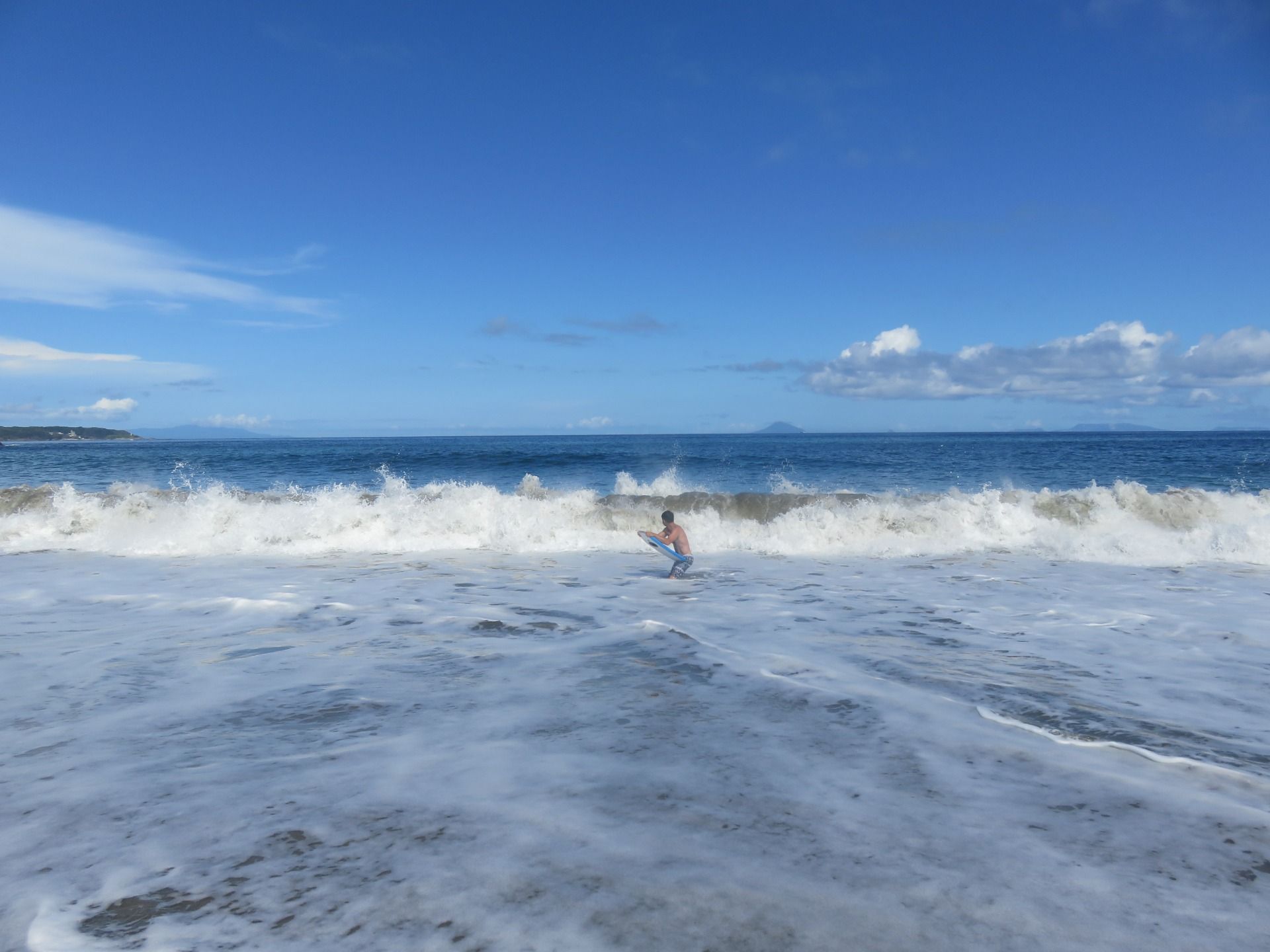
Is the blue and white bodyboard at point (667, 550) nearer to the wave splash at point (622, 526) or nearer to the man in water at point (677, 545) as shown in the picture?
the man in water at point (677, 545)

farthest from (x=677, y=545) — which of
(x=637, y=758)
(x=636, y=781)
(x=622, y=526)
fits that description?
(x=636, y=781)

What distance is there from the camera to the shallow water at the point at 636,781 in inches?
119

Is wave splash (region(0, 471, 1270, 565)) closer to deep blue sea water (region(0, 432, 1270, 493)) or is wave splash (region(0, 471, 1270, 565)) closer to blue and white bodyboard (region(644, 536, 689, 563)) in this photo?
blue and white bodyboard (region(644, 536, 689, 563))

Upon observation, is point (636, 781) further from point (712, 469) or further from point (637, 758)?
point (712, 469)

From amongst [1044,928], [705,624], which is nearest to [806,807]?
[1044,928]

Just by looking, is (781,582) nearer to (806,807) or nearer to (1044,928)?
(806,807)

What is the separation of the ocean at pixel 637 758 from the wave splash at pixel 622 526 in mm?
2045

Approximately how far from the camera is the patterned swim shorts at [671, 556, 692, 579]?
40.4ft

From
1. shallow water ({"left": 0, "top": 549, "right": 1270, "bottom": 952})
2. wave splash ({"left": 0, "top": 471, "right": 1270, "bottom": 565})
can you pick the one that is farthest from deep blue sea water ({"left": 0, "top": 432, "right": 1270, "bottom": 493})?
shallow water ({"left": 0, "top": 549, "right": 1270, "bottom": 952})

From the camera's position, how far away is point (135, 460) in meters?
53.0

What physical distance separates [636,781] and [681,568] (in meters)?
8.16

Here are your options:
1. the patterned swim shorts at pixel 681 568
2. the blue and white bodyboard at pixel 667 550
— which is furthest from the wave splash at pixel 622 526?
the blue and white bodyboard at pixel 667 550

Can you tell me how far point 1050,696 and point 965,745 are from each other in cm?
157

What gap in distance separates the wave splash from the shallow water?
6.03 meters
